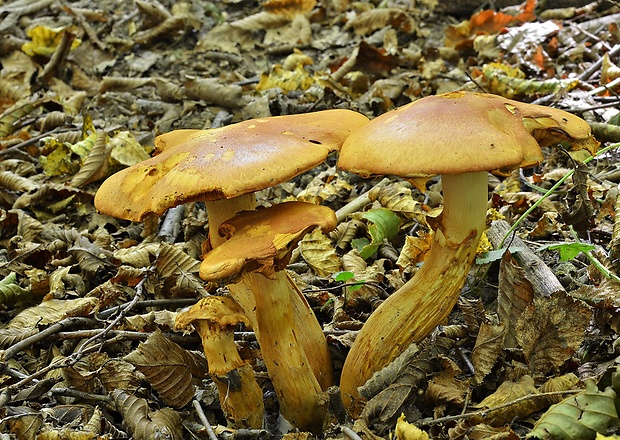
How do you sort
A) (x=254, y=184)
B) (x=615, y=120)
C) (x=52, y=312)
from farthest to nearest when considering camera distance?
(x=615, y=120)
(x=52, y=312)
(x=254, y=184)

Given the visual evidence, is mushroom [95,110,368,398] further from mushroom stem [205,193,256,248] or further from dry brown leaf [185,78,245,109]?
dry brown leaf [185,78,245,109]

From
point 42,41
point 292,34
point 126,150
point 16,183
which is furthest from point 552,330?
point 42,41

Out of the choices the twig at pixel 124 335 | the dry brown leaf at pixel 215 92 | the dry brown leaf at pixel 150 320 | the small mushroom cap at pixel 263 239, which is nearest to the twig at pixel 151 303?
the dry brown leaf at pixel 150 320

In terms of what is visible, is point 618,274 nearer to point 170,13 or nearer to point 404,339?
point 404,339

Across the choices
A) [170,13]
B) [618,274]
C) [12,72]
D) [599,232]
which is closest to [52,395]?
[618,274]

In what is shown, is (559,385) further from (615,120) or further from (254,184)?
(615,120)

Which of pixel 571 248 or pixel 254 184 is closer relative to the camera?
pixel 254 184

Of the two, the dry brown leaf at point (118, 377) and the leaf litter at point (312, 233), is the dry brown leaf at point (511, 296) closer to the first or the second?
the leaf litter at point (312, 233)
